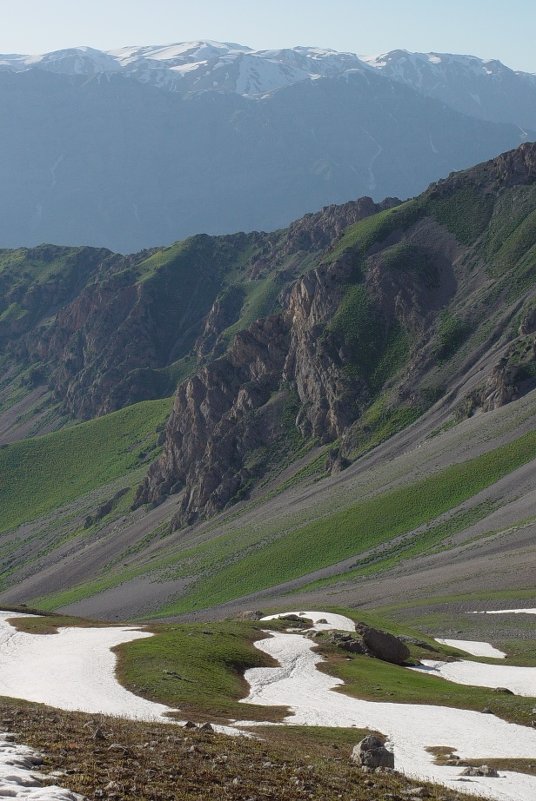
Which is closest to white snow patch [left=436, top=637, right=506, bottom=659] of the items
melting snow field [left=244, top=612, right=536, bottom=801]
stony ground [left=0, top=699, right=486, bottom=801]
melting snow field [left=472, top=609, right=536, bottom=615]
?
melting snow field [left=472, top=609, right=536, bottom=615]

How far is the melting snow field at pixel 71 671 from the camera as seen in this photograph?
5791cm

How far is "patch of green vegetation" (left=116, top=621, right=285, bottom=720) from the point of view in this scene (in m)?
59.0

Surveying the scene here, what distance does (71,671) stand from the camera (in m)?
68.9

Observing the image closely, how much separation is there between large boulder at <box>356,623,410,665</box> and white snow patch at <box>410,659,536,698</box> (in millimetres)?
2034

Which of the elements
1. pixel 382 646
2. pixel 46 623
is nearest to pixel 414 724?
pixel 382 646

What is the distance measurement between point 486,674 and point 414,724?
32.1 m

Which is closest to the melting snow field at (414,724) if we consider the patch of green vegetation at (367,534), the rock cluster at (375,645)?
the rock cluster at (375,645)

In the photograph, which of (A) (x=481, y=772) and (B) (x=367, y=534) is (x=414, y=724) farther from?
(B) (x=367, y=534)

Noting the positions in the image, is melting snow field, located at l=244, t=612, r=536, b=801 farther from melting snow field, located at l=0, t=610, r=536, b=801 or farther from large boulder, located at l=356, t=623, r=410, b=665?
large boulder, located at l=356, t=623, r=410, b=665

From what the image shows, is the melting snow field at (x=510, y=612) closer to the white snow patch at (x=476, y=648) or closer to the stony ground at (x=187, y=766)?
the white snow patch at (x=476, y=648)

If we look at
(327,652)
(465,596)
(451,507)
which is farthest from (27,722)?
(451,507)

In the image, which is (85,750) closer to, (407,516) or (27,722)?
(27,722)

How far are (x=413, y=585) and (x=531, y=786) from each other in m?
117

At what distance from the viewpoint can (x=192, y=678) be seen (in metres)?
67.9
